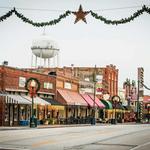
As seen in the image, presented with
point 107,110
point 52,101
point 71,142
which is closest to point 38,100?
point 52,101

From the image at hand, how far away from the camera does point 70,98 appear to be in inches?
3068

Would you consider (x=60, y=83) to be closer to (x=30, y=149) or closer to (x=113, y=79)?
(x=113, y=79)

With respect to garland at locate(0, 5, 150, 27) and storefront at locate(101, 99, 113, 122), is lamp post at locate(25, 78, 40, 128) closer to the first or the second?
garland at locate(0, 5, 150, 27)

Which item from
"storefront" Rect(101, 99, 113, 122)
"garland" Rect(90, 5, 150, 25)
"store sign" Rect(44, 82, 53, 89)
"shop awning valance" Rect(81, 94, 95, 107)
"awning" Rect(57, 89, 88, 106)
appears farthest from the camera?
"storefront" Rect(101, 99, 113, 122)

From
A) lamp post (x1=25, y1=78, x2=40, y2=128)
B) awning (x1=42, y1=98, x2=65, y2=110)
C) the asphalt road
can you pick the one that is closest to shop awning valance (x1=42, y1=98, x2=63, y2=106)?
awning (x1=42, y1=98, x2=65, y2=110)

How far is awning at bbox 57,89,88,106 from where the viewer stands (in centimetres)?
7456

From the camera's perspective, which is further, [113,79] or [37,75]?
[113,79]

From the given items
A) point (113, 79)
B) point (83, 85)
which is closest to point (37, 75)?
point (83, 85)

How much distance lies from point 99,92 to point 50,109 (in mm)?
27528

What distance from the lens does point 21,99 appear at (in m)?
60.2

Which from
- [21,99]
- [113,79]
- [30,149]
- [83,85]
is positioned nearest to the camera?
[30,149]

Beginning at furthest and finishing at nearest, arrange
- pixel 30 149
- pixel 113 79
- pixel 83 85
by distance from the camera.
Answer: pixel 113 79
pixel 83 85
pixel 30 149

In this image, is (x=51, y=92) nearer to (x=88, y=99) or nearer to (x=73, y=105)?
(x=73, y=105)

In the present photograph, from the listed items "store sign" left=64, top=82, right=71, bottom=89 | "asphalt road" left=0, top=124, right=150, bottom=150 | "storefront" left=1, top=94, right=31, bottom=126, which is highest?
"store sign" left=64, top=82, right=71, bottom=89
